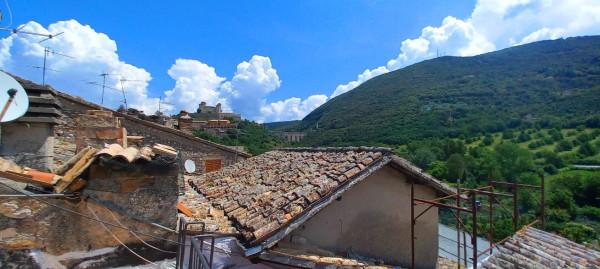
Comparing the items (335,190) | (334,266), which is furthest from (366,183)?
(334,266)

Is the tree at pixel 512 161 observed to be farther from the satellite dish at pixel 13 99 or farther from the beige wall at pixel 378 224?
the satellite dish at pixel 13 99

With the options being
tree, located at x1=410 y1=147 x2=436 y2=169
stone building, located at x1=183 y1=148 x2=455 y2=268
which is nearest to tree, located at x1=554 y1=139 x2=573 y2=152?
tree, located at x1=410 y1=147 x2=436 y2=169

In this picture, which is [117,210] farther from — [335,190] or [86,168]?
[335,190]

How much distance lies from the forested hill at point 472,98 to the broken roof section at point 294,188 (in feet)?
199

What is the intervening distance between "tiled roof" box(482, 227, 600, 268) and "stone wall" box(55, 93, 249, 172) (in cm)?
871

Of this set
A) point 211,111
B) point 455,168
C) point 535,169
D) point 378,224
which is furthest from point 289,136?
point 378,224

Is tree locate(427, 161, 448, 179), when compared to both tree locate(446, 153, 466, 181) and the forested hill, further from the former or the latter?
the forested hill

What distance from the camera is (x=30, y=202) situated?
3.32 m

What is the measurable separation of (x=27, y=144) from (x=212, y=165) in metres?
10.3

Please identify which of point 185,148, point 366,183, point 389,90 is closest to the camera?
point 366,183

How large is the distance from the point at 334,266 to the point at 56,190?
380 cm

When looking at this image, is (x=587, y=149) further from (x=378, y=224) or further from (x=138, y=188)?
(x=138, y=188)

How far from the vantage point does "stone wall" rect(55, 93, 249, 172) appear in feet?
31.1

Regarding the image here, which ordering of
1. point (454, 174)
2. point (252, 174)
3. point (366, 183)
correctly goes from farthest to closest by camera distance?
point (454, 174) < point (252, 174) < point (366, 183)
